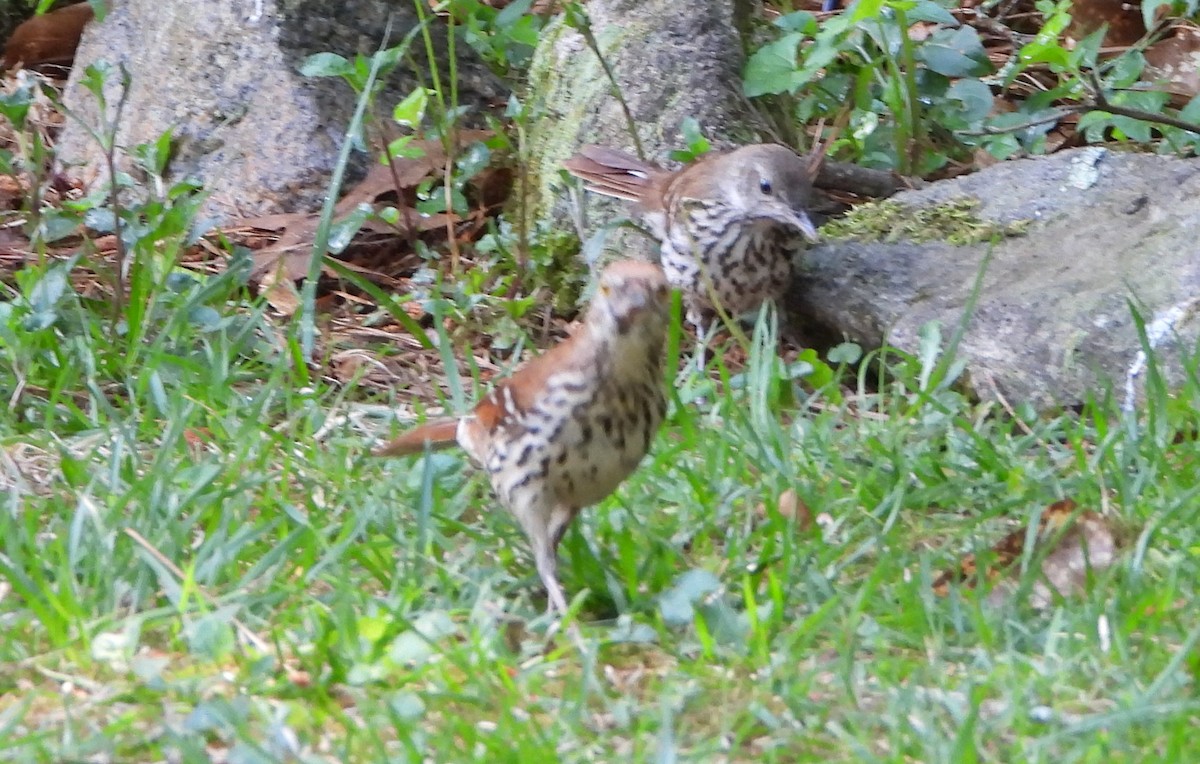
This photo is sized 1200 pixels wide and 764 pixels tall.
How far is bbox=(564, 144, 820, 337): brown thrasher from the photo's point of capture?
5.04m

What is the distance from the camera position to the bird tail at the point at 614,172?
17.5 ft

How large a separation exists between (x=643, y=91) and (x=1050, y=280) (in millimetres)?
1663

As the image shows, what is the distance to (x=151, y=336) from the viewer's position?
15.0 feet

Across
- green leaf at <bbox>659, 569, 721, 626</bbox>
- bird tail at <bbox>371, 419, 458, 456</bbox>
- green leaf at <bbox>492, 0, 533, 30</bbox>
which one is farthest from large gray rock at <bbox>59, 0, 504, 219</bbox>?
green leaf at <bbox>659, 569, 721, 626</bbox>

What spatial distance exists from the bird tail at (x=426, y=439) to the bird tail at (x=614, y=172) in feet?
6.23

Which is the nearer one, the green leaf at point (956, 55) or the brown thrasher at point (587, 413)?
the brown thrasher at point (587, 413)

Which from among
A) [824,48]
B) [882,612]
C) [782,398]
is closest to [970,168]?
[824,48]

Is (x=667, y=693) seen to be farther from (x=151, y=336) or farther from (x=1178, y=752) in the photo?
(x=151, y=336)

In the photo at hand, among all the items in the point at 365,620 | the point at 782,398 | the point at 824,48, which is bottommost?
the point at 782,398

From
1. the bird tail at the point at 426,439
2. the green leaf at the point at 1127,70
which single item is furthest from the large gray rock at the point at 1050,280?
the bird tail at the point at 426,439

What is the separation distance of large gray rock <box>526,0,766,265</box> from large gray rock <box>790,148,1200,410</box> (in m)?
0.74

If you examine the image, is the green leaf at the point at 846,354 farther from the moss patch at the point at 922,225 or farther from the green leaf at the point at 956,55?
the green leaf at the point at 956,55

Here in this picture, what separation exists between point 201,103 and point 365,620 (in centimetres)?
367

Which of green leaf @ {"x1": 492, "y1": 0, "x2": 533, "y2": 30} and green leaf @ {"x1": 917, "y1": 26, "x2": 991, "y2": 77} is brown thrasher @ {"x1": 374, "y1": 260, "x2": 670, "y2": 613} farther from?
green leaf @ {"x1": 917, "y1": 26, "x2": 991, "y2": 77}
